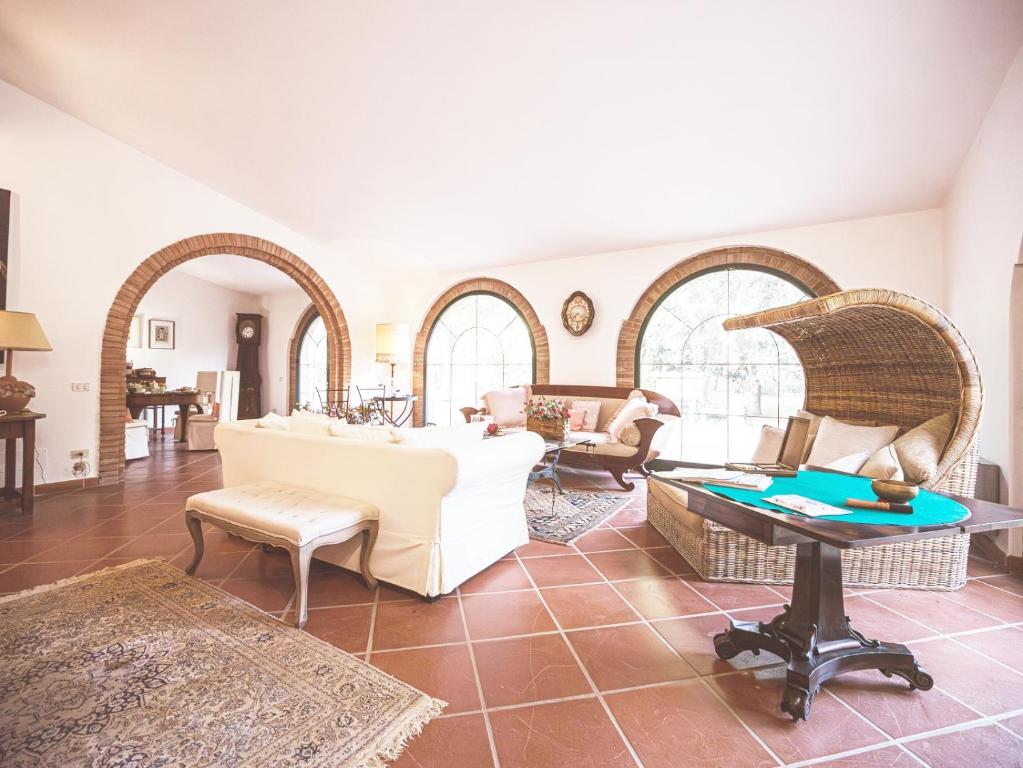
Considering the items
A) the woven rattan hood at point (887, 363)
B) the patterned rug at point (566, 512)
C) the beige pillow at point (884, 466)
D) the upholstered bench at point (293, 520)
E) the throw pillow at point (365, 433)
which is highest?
the woven rattan hood at point (887, 363)

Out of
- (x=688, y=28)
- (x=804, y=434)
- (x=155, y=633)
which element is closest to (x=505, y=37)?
(x=688, y=28)

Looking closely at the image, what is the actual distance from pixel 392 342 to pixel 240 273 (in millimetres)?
3540

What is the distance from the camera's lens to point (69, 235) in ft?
14.0

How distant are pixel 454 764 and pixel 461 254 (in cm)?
592

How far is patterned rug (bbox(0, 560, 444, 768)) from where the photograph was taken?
1330 millimetres

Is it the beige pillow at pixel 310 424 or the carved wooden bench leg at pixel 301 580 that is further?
the beige pillow at pixel 310 424

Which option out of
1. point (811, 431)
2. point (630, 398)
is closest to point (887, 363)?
point (811, 431)

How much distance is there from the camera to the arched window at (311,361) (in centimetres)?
911

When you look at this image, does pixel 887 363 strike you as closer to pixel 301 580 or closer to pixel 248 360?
pixel 301 580

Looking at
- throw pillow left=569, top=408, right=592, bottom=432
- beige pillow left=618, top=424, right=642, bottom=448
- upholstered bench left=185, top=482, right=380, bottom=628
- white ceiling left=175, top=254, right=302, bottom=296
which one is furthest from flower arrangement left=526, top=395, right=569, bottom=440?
white ceiling left=175, top=254, right=302, bottom=296

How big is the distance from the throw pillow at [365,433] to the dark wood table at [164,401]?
15.5ft

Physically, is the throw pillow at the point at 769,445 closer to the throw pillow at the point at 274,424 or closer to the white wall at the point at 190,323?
the throw pillow at the point at 274,424

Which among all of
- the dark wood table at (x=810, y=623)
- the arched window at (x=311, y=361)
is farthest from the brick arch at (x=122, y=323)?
the dark wood table at (x=810, y=623)

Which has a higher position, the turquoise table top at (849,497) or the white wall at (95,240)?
the white wall at (95,240)
